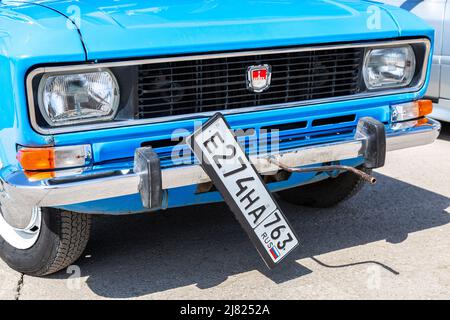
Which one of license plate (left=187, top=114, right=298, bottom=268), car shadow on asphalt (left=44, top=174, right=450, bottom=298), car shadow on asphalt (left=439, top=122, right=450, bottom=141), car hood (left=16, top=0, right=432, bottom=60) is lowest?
car shadow on asphalt (left=439, top=122, right=450, bottom=141)

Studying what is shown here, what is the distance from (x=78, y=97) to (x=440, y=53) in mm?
3680

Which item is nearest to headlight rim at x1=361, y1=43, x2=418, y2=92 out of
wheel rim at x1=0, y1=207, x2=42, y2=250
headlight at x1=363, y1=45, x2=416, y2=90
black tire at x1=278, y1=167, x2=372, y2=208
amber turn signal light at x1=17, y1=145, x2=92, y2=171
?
headlight at x1=363, y1=45, x2=416, y2=90

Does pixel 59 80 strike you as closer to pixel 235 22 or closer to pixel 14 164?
pixel 14 164

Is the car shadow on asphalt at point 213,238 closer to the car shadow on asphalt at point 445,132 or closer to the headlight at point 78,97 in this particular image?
the headlight at point 78,97

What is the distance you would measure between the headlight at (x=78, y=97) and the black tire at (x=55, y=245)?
51cm

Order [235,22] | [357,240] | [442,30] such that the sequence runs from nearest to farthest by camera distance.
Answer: [235,22]
[357,240]
[442,30]

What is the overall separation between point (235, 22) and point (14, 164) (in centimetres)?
108

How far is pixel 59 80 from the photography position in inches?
103

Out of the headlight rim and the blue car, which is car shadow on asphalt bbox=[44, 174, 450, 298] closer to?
the blue car

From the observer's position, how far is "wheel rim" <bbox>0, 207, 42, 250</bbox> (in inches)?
120

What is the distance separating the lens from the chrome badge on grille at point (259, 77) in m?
2.92

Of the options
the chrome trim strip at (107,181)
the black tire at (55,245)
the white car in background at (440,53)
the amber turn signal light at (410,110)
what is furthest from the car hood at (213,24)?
the white car in background at (440,53)

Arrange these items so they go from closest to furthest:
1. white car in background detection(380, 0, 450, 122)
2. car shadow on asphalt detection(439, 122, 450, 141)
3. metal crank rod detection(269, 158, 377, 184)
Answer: metal crank rod detection(269, 158, 377, 184) → white car in background detection(380, 0, 450, 122) → car shadow on asphalt detection(439, 122, 450, 141)
